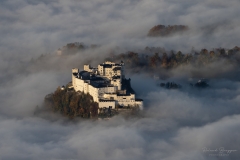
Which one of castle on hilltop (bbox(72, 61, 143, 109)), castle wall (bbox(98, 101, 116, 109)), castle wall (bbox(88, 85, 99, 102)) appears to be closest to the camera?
castle wall (bbox(98, 101, 116, 109))

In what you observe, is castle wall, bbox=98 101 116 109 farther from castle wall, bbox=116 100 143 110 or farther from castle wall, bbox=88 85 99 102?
castle wall, bbox=88 85 99 102

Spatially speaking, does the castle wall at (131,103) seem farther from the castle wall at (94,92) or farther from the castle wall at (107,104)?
the castle wall at (94,92)

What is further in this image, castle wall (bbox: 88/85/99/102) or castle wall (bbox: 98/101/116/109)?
castle wall (bbox: 88/85/99/102)

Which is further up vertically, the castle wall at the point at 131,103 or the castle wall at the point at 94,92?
the castle wall at the point at 94,92

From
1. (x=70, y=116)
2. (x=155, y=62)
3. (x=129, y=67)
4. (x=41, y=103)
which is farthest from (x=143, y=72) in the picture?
(x=70, y=116)

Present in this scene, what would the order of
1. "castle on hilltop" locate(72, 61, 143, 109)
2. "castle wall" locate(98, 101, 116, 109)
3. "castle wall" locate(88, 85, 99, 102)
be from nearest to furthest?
"castle wall" locate(98, 101, 116, 109) < "castle on hilltop" locate(72, 61, 143, 109) < "castle wall" locate(88, 85, 99, 102)

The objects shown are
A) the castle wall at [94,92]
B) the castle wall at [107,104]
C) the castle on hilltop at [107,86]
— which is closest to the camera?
the castle wall at [107,104]

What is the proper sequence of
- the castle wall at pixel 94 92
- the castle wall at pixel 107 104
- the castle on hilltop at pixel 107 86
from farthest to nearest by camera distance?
the castle wall at pixel 94 92 → the castle on hilltop at pixel 107 86 → the castle wall at pixel 107 104

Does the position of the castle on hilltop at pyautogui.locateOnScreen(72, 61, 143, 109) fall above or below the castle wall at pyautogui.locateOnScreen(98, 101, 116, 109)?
above

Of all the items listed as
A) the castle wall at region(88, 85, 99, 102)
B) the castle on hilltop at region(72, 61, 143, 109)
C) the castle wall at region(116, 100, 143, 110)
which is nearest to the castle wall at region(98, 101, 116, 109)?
the castle on hilltop at region(72, 61, 143, 109)

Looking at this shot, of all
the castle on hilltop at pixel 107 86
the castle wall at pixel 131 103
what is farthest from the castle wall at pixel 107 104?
the castle wall at pixel 131 103
